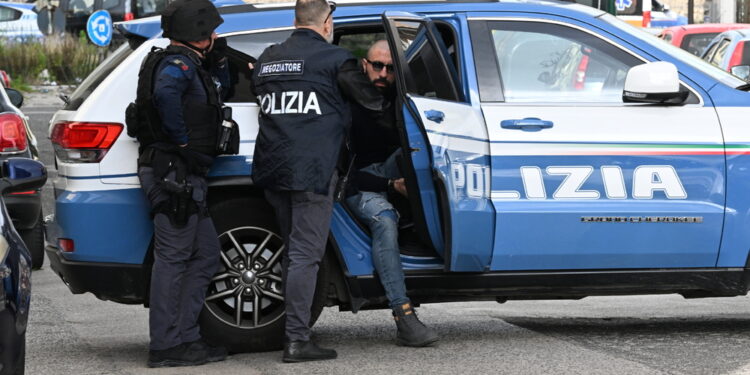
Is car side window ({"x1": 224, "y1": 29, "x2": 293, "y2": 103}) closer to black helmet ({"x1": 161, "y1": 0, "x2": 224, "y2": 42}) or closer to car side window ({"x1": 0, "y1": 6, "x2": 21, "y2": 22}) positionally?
black helmet ({"x1": 161, "y1": 0, "x2": 224, "y2": 42})

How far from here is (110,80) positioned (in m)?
6.44

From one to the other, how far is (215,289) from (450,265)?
1.11m

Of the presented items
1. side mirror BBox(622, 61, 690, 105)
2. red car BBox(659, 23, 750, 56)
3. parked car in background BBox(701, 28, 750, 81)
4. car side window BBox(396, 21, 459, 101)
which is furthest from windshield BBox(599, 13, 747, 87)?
red car BBox(659, 23, 750, 56)

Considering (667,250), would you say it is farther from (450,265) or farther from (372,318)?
(372,318)

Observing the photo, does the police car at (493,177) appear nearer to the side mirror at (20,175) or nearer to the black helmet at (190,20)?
the black helmet at (190,20)

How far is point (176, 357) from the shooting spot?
641 centimetres

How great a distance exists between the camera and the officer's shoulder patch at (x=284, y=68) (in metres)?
6.29

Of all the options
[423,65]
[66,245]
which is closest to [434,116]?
[423,65]

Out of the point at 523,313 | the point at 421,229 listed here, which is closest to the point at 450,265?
the point at 421,229

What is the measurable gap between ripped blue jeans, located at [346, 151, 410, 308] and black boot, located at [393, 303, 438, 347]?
0.17 feet

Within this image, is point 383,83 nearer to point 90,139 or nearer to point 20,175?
point 90,139

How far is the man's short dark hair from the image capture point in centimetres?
635

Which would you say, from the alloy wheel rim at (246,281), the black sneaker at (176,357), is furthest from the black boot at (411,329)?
the black sneaker at (176,357)

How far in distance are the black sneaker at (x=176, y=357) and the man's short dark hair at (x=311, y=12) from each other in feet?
5.16
